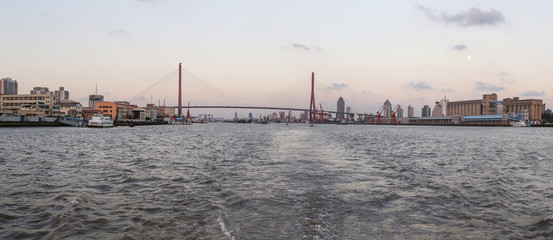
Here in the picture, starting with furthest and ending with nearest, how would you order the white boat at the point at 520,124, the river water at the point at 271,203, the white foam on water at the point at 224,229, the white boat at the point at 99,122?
the white boat at the point at 520,124
the white boat at the point at 99,122
the river water at the point at 271,203
the white foam on water at the point at 224,229

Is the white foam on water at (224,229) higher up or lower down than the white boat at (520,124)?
lower down

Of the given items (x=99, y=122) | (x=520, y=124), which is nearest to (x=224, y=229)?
(x=99, y=122)

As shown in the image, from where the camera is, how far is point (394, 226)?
22.3ft

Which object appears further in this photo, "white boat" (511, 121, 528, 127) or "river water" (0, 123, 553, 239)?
"white boat" (511, 121, 528, 127)

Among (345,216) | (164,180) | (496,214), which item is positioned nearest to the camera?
(345,216)

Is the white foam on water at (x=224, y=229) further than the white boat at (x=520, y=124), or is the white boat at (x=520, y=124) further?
the white boat at (x=520, y=124)

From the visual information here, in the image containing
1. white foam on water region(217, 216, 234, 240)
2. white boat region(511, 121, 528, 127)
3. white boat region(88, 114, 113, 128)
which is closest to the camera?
white foam on water region(217, 216, 234, 240)

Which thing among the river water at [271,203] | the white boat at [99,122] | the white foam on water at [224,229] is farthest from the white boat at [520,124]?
the white foam on water at [224,229]

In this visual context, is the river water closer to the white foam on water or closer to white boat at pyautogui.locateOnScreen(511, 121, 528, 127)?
the white foam on water

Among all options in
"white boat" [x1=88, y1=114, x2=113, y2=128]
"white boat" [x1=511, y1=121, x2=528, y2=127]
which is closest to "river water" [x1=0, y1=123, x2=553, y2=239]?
"white boat" [x1=88, y1=114, x2=113, y2=128]

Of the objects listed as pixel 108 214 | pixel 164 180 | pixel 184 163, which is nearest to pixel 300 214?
pixel 108 214

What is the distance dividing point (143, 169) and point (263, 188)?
731 centimetres

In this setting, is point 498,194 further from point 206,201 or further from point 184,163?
point 184,163

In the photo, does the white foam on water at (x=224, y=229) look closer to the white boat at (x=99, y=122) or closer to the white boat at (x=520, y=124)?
the white boat at (x=99, y=122)
